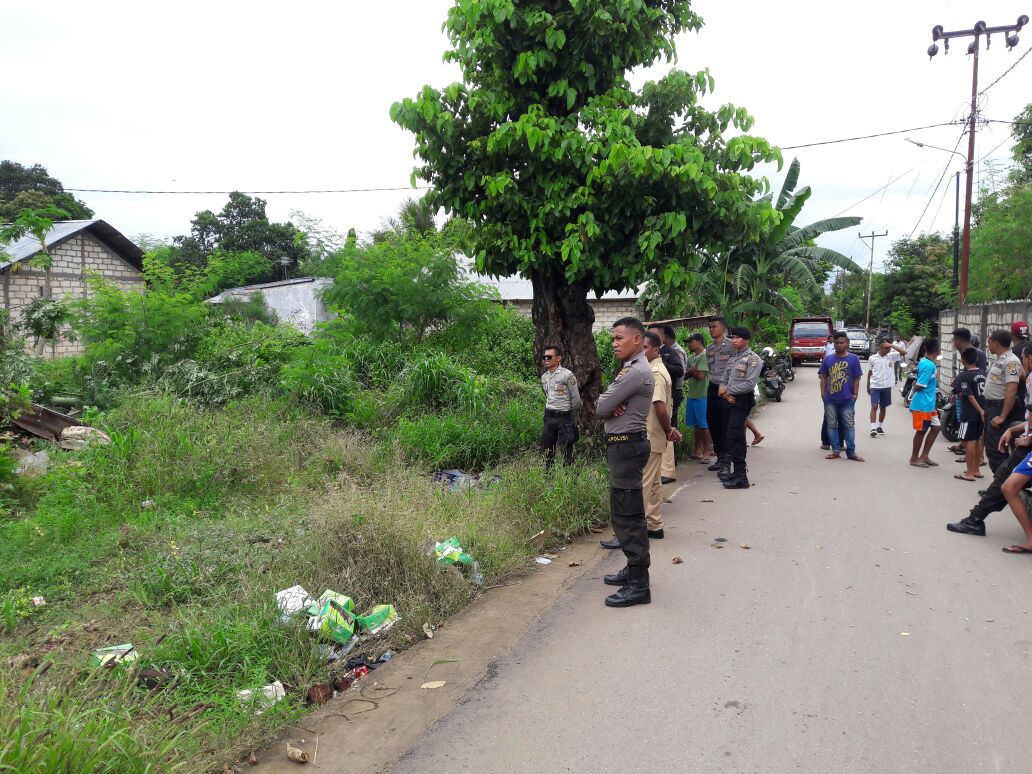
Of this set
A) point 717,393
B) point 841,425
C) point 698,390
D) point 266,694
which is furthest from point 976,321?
point 266,694

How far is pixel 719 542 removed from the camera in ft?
22.2

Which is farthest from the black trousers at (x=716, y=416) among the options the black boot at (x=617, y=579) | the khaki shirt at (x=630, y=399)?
the khaki shirt at (x=630, y=399)

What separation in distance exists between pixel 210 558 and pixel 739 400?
6.07 meters

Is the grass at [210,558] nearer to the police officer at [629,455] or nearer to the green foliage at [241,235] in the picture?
the police officer at [629,455]

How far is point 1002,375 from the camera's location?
25.9 feet

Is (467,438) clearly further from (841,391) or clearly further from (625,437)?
(841,391)

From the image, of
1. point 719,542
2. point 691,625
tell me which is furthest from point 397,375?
point 691,625

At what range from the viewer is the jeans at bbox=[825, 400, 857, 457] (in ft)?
35.2

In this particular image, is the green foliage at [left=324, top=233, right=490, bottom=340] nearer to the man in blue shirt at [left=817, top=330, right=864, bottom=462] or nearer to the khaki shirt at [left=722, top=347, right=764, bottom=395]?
the khaki shirt at [left=722, top=347, right=764, bottom=395]

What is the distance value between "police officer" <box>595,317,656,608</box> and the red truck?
2915 centimetres

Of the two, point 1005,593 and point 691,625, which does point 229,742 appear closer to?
point 691,625

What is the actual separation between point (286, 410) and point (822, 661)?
802 cm

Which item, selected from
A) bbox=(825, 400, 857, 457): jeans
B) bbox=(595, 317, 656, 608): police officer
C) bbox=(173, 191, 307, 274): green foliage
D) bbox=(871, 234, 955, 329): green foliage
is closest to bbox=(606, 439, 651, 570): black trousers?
bbox=(595, 317, 656, 608): police officer

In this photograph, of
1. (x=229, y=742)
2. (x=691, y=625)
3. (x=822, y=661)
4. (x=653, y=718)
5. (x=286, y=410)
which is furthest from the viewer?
(x=286, y=410)
